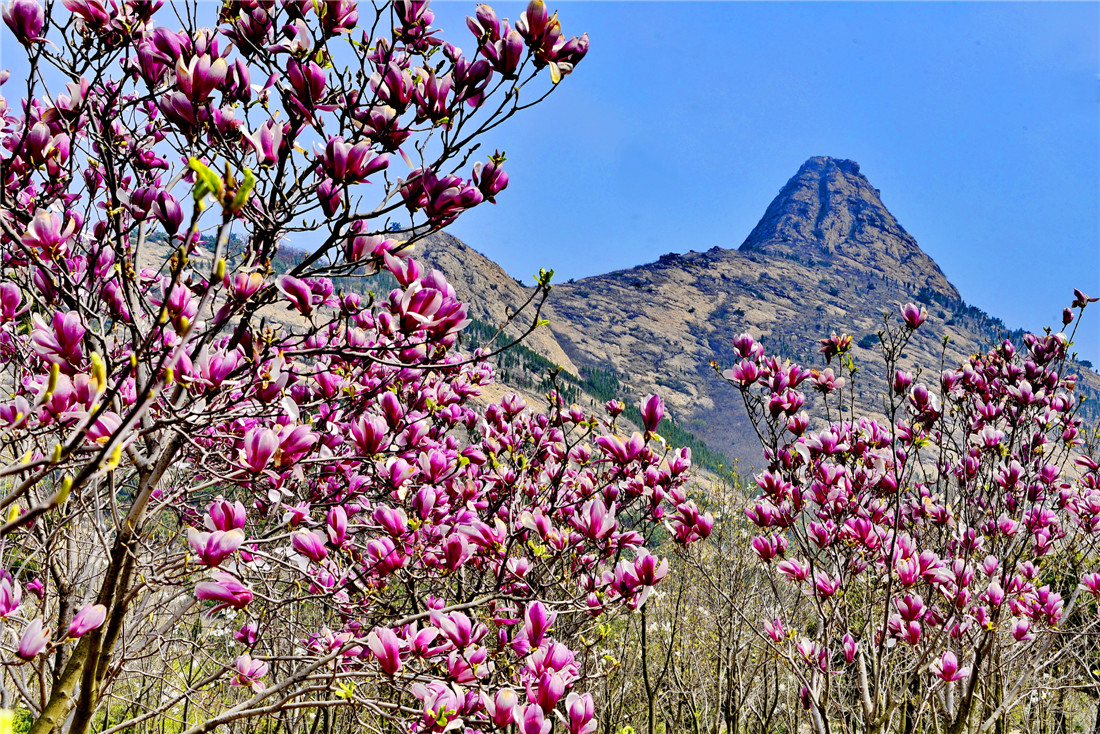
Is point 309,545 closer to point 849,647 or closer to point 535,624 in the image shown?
point 535,624

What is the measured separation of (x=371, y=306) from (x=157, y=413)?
832mm

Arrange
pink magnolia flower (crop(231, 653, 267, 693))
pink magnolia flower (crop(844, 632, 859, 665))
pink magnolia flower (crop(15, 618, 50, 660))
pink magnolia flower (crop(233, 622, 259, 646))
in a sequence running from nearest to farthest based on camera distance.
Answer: pink magnolia flower (crop(15, 618, 50, 660)), pink magnolia flower (crop(231, 653, 267, 693)), pink magnolia flower (crop(233, 622, 259, 646)), pink magnolia flower (crop(844, 632, 859, 665))

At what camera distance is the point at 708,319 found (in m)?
172

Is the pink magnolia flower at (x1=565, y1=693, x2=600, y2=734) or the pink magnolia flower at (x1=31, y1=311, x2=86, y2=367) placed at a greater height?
the pink magnolia flower at (x1=31, y1=311, x2=86, y2=367)

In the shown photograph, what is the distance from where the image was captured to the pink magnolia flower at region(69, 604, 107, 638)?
1594mm

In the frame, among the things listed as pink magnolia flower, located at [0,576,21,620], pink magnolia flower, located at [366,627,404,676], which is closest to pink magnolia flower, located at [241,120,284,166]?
pink magnolia flower, located at [366,627,404,676]

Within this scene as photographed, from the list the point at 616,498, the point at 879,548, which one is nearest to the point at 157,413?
the point at 616,498

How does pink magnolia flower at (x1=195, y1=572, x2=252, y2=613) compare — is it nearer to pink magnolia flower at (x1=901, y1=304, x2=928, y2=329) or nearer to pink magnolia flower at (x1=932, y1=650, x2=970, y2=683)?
pink magnolia flower at (x1=932, y1=650, x2=970, y2=683)

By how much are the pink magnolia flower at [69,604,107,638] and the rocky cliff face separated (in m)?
125

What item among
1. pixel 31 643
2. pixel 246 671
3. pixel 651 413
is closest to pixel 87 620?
pixel 31 643

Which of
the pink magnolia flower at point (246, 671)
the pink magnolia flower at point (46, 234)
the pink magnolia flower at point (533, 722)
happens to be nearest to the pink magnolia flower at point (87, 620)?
the pink magnolia flower at point (246, 671)

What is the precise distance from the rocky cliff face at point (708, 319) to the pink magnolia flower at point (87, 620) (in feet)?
410

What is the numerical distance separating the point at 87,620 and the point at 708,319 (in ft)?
581

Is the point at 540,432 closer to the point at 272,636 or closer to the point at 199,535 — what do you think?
the point at 272,636
